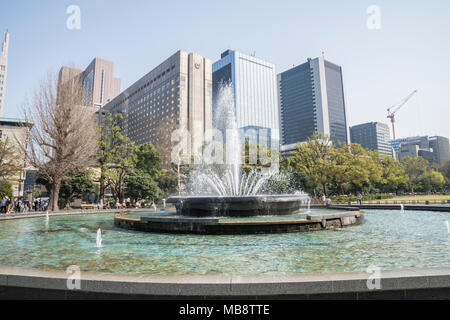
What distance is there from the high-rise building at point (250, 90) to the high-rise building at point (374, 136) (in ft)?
361

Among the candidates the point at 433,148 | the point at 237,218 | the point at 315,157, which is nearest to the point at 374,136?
the point at 433,148

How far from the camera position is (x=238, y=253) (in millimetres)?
6262

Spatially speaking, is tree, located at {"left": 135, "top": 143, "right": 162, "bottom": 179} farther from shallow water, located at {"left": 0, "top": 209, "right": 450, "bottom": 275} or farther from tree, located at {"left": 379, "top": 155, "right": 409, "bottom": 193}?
tree, located at {"left": 379, "top": 155, "right": 409, "bottom": 193}

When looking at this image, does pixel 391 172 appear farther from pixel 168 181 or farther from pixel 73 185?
pixel 73 185

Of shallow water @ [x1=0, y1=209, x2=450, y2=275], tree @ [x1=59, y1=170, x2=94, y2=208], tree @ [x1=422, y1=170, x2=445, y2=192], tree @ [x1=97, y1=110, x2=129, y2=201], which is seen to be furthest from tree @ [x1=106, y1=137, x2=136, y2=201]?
tree @ [x1=422, y1=170, x2=445, y2=192]

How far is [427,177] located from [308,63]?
11029cm

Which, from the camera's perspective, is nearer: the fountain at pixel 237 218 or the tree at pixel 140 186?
the fountain at pixel 237 218

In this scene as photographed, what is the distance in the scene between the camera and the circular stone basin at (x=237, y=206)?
12.2 meters

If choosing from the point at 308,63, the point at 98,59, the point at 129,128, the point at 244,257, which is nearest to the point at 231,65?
the point at 129,128

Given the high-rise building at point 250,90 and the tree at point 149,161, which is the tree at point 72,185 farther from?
the high-rise building at point 250,90

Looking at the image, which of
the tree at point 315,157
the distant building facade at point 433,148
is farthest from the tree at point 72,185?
the distant building facade at point 433,148

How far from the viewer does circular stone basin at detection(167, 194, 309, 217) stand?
12.2m

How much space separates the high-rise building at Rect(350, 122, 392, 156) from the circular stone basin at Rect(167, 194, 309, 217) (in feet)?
636
